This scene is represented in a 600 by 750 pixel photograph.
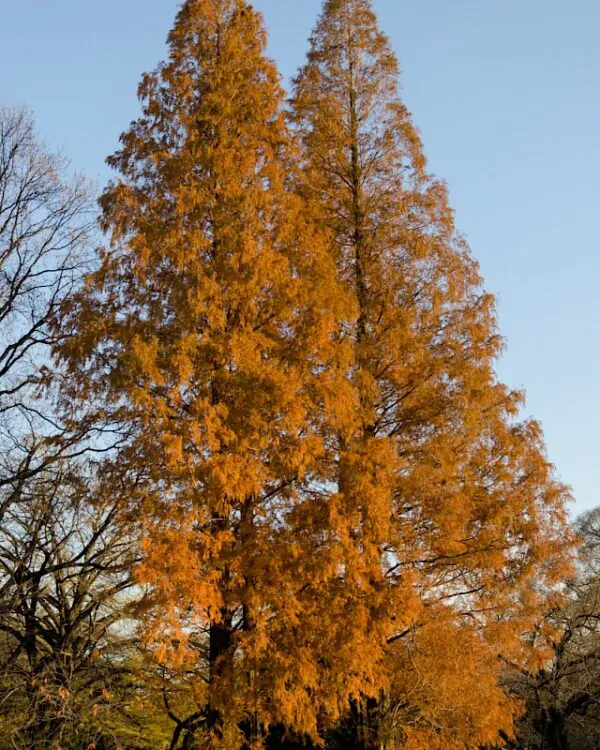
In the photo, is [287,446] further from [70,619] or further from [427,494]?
[70,619]

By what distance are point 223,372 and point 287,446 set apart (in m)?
1.15

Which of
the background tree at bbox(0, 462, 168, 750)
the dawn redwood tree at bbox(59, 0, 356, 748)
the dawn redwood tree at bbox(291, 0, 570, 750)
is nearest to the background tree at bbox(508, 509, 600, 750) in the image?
the dawn redwood tree at bbox(291, 0, 570, 750)

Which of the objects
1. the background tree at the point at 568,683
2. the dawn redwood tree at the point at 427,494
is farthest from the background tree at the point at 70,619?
the background tree at the point at 568,683

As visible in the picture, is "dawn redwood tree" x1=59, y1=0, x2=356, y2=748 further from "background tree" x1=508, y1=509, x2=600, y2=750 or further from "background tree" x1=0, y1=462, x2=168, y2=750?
"background tree" x1=508, y1=509, x2=600, y2=750

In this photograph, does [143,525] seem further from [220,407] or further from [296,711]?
[296,711]

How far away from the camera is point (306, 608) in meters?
8.49

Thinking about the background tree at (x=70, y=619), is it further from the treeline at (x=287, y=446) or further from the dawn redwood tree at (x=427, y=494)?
the dawn redwood tree at (x=427, y=494)

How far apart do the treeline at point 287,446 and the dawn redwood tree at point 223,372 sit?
0.11ft

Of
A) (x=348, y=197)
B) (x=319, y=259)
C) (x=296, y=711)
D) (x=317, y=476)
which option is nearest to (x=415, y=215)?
(x=348, y=197)

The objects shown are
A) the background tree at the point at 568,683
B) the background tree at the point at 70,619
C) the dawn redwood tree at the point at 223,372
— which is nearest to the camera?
the dawn redwood tree at the point at 223,372

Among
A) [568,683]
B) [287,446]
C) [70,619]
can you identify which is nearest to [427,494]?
[287,446]

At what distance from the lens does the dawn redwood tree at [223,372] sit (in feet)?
26.8

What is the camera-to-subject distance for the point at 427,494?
9555 mm

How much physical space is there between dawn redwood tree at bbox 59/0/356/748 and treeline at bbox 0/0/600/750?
0.03 metres
